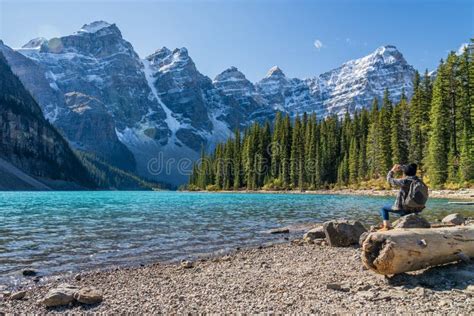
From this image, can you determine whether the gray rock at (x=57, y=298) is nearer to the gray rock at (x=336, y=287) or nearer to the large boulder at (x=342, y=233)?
the gray rock at (x=336, y=287)

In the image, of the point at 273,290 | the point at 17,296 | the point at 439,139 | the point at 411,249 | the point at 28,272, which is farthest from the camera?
the point at 439,139

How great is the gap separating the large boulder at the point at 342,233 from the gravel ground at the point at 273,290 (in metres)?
3.97

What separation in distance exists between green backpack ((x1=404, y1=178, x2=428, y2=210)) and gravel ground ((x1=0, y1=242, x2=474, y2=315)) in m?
2.83

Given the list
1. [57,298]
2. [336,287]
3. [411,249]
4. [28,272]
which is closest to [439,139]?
[411,249]

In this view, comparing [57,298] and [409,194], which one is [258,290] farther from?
[409,194]

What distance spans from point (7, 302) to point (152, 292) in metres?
3.48

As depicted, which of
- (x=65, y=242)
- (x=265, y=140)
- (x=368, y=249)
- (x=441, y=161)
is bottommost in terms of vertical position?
(x=65, y=242)

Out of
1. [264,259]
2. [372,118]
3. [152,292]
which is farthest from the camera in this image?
[372,118]

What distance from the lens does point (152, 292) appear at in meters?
10.3

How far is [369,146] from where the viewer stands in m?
88.4

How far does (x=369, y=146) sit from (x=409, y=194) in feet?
257

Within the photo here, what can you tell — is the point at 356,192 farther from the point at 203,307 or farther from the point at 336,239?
the point at 203,307

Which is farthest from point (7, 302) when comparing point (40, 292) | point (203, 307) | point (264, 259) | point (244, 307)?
point (264, 259)

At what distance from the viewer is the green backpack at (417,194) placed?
539 inches
